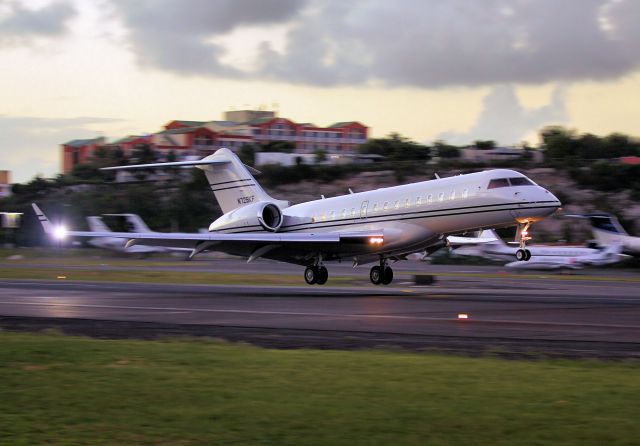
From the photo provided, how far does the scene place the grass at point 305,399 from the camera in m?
7.66

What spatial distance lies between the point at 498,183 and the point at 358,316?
1040cm

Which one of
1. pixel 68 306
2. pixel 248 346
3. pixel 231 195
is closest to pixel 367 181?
pixel 231 195

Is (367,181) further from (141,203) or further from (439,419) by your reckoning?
(439,419)

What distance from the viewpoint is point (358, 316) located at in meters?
20.4

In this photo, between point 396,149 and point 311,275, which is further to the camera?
point 396,149

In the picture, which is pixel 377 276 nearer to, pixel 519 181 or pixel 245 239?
pixel 245 239

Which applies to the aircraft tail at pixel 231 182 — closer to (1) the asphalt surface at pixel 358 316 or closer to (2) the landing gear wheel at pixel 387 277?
(1) the asphalt surface at pixel 358 316

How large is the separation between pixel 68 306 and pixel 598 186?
7183cm

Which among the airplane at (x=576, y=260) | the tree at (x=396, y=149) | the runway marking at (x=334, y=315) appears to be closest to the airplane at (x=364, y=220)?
the runway marking at (x=334, y=315)

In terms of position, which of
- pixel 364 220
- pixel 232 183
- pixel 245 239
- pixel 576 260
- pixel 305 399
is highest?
pixel 232 183

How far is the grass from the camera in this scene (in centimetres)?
766

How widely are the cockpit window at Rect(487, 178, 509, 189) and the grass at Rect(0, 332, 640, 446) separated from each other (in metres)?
16.6

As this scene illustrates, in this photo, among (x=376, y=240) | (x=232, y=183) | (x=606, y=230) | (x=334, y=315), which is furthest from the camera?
(x=606, y=230)

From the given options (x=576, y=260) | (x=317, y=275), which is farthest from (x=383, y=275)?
(x=576, y=260)
